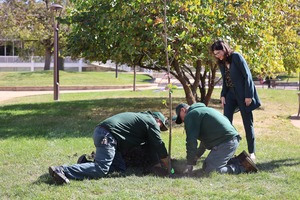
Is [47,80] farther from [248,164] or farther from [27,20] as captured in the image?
[248,164]

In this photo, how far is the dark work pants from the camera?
5.77 metres

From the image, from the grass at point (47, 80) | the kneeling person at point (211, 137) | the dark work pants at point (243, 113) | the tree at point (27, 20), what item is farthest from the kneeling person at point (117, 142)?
the grass at point (47, 80)

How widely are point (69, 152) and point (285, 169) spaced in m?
3.15

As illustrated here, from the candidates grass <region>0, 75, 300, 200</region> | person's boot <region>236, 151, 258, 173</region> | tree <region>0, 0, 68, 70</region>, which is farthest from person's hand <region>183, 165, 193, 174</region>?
tree <region>0, 0, 68, 70</region>

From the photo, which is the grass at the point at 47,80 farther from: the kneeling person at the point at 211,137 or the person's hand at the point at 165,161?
the kneeling person at the point at 211,137

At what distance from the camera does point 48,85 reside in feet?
83.9

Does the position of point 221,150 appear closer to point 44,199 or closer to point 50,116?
point 44,199

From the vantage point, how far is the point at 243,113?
18.9 feet

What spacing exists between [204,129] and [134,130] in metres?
0.84

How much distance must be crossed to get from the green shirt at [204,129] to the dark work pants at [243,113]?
28.7 inches

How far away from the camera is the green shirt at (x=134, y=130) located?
16.4ft

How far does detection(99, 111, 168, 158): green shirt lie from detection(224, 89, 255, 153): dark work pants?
1.35m

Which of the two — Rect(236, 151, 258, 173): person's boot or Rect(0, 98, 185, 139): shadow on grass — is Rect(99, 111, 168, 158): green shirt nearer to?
Rect(236, 151, 258, 173): person's boot

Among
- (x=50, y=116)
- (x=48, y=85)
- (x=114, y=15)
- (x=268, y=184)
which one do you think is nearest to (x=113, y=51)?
(x=114, y=15)
